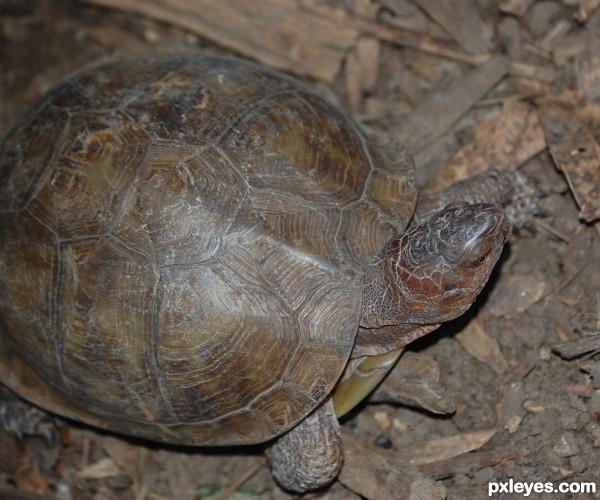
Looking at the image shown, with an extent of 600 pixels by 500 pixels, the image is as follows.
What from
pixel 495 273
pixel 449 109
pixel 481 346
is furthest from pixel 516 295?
pixel 449 109

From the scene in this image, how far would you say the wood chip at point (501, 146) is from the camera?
174 inches

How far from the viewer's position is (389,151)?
4.16 m

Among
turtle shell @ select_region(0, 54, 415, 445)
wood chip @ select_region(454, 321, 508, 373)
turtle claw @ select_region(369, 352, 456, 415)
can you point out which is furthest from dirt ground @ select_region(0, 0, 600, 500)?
turtle shell @ select_region(0, 54, 415, 445)

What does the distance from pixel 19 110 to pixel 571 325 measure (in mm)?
4271

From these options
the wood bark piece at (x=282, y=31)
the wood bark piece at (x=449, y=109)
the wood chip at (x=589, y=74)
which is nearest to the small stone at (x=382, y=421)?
the wood bark piece at (x=449, y=109)

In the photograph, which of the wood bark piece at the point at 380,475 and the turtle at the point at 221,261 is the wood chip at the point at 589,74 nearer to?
the turtle at the point at 221,261

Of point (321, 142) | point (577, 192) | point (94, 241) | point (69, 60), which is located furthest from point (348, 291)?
point (69, 60)

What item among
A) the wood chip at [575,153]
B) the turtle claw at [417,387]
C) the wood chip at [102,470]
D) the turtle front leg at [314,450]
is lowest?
the wood chip at [102,470]

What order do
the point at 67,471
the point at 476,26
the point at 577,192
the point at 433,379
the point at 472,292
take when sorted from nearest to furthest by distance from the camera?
the point at 472,292 → the point at 433,379 → the point at 577,192 → the point at 67,471 → the point at 476,26

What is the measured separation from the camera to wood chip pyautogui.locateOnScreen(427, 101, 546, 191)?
4418 millimetres

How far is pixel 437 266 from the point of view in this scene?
3.31 metres

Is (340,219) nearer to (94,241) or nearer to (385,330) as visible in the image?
(385,330)

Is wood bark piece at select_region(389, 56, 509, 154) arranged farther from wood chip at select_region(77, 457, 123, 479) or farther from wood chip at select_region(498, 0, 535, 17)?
wood chip at select_region(77, 457, 123, 479)

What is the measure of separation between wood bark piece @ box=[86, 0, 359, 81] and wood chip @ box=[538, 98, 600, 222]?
1547mm
